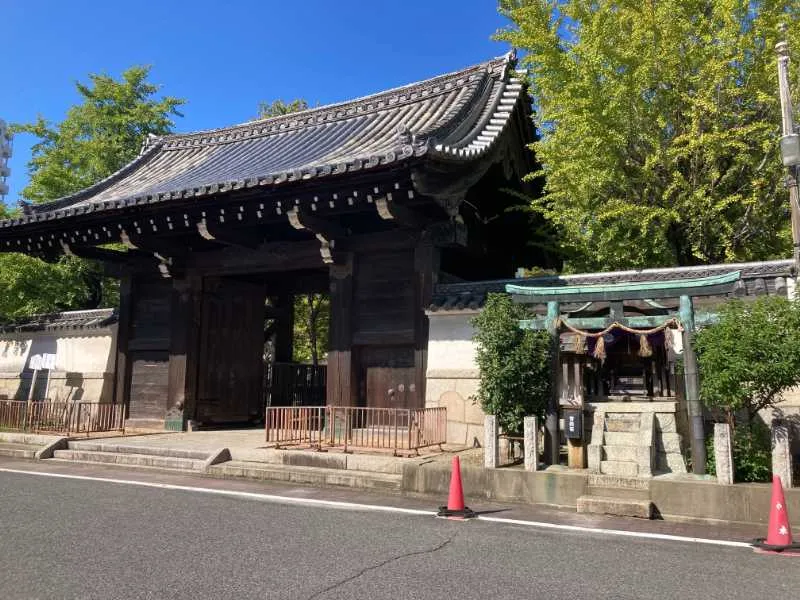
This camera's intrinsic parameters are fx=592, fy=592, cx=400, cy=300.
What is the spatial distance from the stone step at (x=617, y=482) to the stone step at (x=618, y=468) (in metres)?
0.36

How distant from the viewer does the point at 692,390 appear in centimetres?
746

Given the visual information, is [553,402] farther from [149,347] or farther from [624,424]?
[149,347]

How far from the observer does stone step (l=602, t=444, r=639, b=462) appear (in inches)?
319

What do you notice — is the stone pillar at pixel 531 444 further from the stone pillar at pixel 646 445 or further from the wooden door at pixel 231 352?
the wooden door at pixel 231 352

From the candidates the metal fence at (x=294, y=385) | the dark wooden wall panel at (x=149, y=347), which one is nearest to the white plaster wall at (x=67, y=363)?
the dark wooden wall panel at (x=149, y=347)

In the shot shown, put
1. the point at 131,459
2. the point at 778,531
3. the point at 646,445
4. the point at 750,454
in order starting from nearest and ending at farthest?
the point at 778,531 < the point at 750,454 < the point at 646,445 < the point at 131,459

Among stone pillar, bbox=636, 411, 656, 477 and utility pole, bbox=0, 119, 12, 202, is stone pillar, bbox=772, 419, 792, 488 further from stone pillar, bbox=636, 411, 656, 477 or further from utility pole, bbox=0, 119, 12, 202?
utility pole, bbox=0, 119, 12, 202

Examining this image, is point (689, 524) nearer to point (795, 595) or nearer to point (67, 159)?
point (795, 595)

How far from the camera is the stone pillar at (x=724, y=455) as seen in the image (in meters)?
6.71

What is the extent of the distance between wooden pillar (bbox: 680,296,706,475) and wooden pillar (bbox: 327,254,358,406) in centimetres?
654

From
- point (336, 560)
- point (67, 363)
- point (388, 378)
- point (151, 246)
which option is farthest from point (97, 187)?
point (336, 560)

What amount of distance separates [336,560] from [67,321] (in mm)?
14654

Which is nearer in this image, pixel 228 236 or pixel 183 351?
pixel 228 236

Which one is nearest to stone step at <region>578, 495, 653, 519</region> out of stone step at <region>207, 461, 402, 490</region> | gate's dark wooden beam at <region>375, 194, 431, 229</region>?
stone step at <region>207, 461, 402, 490</region>
